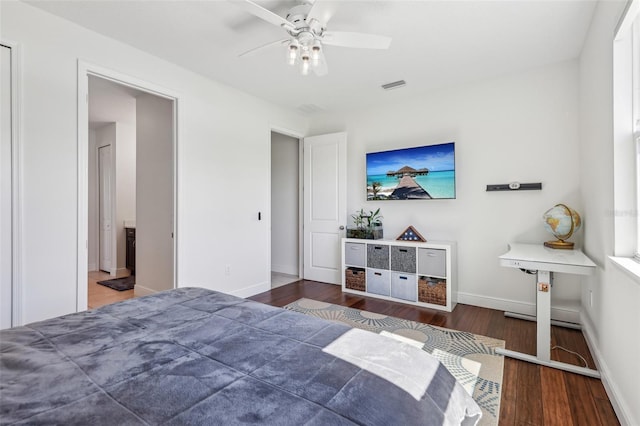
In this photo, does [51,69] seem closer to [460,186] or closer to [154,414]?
[154,414]

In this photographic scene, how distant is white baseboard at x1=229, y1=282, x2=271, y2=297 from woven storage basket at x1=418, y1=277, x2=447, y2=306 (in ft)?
6.58

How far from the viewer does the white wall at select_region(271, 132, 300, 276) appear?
17.0 feet

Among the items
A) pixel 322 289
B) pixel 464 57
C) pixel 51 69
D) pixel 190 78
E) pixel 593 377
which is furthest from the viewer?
pixel 322 289

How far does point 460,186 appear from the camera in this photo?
362cm

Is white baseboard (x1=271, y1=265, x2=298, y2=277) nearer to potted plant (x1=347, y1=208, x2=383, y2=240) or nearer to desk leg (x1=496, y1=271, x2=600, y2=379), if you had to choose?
potted plant (x1=347, y1=208, x2=383, y2=240)

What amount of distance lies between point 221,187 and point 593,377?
3.65 meters

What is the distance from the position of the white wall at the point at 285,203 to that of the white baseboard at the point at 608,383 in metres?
3.74

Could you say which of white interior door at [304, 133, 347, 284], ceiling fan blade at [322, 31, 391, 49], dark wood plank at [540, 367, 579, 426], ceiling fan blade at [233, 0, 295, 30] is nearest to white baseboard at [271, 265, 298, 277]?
white interior door at [304, 133, 347, 284]

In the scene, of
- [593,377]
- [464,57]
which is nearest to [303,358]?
[593,377]

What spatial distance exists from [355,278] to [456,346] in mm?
1692

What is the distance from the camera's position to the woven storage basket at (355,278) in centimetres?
398

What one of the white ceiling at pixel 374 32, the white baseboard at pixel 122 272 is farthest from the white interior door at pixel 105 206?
the white ceiling at pixel 374 32

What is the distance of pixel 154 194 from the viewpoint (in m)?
3.69

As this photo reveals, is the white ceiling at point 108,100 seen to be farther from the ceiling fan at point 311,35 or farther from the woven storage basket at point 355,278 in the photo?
the woven storage basket at point 355,278
